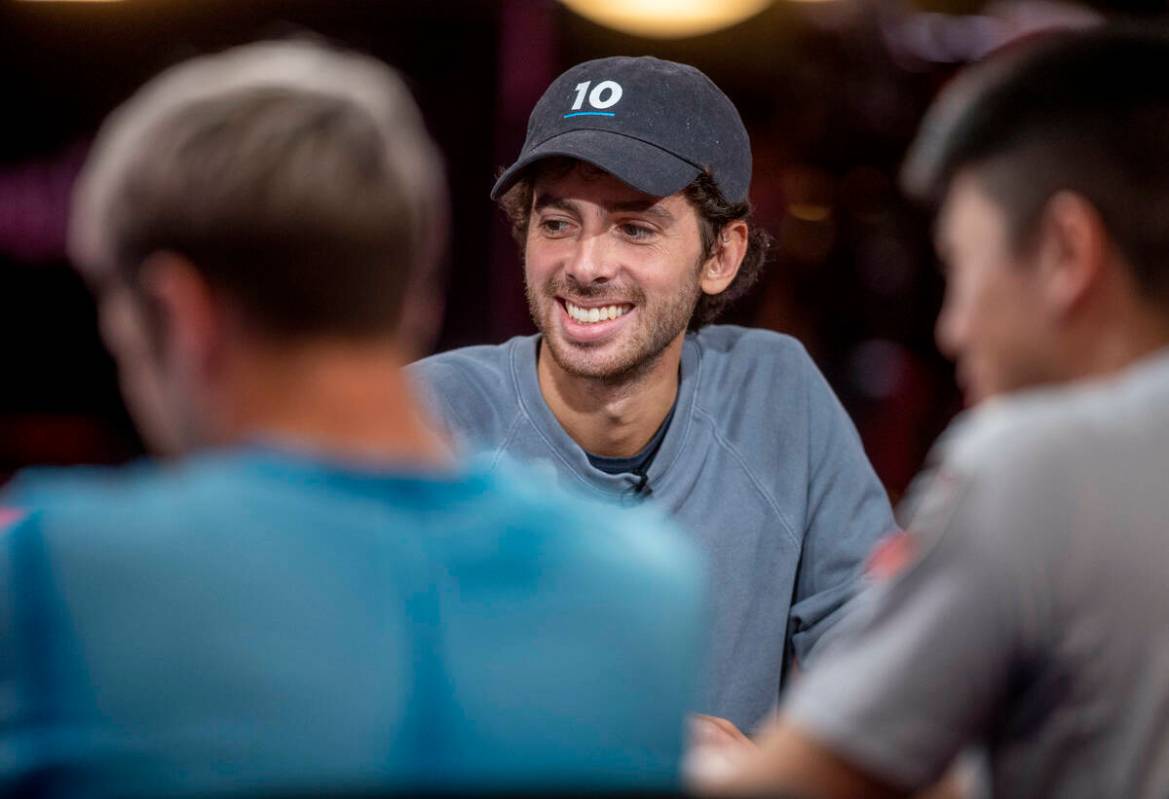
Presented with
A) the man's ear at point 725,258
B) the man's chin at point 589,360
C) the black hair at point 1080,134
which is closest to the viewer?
the black hair at point 1080,134

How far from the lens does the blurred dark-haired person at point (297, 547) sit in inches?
38.8

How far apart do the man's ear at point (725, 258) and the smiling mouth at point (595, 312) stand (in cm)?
21

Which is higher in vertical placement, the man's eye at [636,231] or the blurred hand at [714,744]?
the man's eye at [636,231]

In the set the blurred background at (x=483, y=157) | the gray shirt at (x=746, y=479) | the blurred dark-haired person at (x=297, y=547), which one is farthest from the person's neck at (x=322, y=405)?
the blurred background at (x=483, y=157)

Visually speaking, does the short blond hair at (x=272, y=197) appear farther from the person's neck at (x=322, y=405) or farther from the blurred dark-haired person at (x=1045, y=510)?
the blurred dark-haired person at (x=1045, y=510)

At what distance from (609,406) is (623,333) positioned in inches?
5.2

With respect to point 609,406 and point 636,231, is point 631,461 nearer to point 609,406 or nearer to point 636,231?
point 609,406

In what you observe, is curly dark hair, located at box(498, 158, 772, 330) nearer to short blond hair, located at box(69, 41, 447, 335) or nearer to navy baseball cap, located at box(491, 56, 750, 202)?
navy baseball cap, located at box(491, 56, 750, 202)

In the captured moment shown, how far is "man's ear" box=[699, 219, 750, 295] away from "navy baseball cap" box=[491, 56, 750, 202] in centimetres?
15

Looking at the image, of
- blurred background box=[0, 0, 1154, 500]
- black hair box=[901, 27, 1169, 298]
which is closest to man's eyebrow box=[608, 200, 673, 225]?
black hair box=[901, 27, 1169, 298]

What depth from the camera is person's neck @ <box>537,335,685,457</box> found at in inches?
95.7

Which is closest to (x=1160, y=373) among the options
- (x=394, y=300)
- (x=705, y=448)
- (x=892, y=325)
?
(x=394, y=300)

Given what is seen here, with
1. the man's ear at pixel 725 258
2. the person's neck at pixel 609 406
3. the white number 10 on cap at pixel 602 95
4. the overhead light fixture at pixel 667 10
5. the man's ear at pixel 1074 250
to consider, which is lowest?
the person's neck at pixel 609 406

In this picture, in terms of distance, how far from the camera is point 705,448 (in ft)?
7.89
